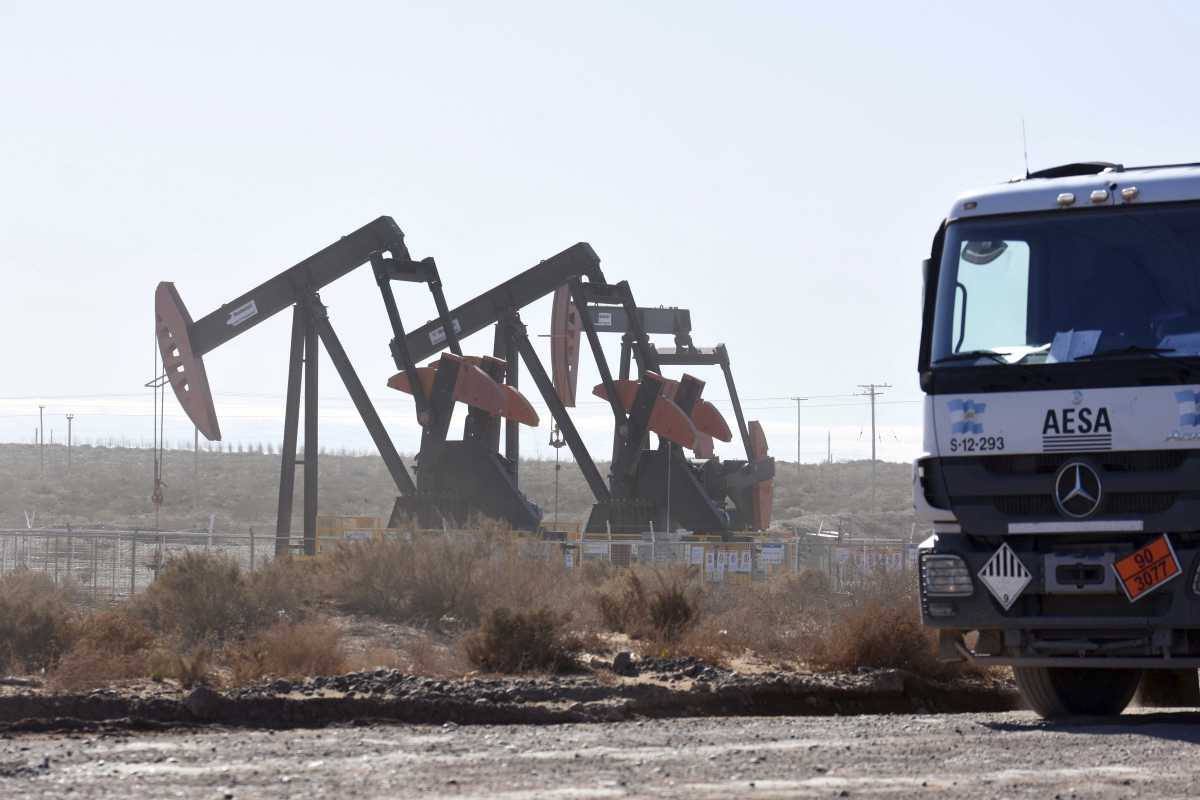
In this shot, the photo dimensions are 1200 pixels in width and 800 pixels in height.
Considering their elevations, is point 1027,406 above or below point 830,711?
above

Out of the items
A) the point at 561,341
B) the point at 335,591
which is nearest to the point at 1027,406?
the point at 335,591

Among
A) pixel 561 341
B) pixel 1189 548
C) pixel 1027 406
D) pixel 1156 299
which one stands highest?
pixel 561 341

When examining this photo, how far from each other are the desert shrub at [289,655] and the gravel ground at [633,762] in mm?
3360

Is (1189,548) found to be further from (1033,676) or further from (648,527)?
(648,527)

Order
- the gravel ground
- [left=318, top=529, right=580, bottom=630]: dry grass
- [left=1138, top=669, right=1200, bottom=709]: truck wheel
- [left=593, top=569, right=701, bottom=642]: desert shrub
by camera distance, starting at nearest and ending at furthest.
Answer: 1. the gravel ground
2. [left=1138, top=669, right=1200, bottom=709]: truck wheel
3. [left=593, top=569, right=701, bottom=642]: desert shrub
4. [left=318, top=529, right=580, bottom=630]: dry grass

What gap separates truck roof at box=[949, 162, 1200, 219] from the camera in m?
10.3

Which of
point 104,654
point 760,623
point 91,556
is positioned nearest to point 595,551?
point 91,556

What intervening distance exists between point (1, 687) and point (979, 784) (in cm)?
826

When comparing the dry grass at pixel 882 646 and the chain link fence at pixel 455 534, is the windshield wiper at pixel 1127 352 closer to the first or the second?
the dry grass at pixel 882 646

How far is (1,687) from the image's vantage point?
13.0m

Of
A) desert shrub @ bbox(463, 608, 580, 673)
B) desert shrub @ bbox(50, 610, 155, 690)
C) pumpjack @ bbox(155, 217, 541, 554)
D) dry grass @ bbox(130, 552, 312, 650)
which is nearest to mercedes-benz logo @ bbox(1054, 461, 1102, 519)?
desert shrub @ bbox(463, 608, 580, 673)

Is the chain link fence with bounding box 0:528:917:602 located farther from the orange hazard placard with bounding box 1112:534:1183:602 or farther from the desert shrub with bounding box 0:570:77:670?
the orange hazard placard with bounding box 1112:534:1183:602

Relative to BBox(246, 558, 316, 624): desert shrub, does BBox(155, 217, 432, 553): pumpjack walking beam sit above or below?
above

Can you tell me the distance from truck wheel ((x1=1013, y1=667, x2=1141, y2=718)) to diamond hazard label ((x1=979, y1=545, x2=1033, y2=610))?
1535 millimetres
